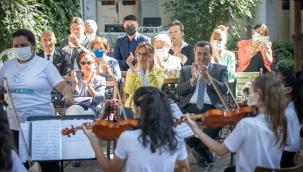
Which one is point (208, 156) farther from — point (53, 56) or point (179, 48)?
point (53, 56)

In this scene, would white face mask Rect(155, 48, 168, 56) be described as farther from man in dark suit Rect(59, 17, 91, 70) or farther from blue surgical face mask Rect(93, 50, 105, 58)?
man in dark suit Rect(59, 17, 91, 70)

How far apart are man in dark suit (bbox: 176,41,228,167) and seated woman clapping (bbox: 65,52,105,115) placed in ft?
2.91

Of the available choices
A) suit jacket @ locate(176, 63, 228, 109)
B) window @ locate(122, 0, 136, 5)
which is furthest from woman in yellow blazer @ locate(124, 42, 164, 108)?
→ window @ locate(122, 0, 136, 5)

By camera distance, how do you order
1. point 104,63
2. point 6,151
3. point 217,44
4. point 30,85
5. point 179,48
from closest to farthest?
point 6,151, point 30,85, point 104,63, point 217,44, point 179,48

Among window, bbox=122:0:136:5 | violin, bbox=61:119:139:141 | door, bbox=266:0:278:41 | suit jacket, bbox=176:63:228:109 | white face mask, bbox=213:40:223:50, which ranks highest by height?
window, bbox=122:0:136:5

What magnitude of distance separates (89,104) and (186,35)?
6119 mm

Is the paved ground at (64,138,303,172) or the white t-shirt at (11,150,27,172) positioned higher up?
the white t-shirt at (11,150,27,172)

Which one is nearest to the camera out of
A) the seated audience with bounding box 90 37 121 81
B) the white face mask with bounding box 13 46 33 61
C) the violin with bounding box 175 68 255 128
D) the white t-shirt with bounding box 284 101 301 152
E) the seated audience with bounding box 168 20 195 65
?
the violin with bounding box 175 68 255 128

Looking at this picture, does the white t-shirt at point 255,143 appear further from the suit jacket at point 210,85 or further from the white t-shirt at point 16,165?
the suit jacket at point 210,85

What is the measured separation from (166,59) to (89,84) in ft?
4.94

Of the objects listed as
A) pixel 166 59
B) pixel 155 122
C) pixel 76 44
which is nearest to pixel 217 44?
pixel 166 59

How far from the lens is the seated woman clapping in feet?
21.6

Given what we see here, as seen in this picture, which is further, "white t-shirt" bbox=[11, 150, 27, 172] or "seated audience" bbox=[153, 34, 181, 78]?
"seated audience" bbox=[153, 34, 181, 78]

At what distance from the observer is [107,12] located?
17.0 meters
